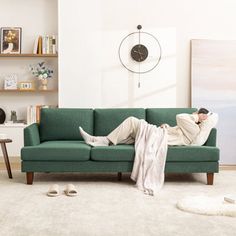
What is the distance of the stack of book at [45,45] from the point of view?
679 cm

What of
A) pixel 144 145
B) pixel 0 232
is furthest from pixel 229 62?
pixel 0 232

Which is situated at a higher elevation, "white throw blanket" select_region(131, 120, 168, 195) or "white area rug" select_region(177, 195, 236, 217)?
"white throw blanket" select_region(131, 120, 168, 195)

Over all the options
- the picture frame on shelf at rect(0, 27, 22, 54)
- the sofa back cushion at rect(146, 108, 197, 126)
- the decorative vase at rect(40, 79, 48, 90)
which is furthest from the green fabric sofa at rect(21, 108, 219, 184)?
the picture frame on shelf at rect(0, 27, 22, 54)

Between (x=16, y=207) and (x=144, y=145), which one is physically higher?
(x=144, y=145)

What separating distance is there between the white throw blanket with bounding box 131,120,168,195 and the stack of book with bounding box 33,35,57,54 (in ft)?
7.48

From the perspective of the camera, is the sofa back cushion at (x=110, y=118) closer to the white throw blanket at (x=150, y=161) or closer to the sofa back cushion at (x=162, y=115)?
the sofa back cushion at (x=162, y=115)

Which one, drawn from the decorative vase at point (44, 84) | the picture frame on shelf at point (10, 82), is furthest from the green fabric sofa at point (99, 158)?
the picture frame on shelf at point (10, 82)

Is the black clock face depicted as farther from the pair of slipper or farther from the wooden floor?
the pair of slipper

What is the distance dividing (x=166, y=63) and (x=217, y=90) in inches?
32.5

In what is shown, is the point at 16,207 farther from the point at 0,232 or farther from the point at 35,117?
the point at 35,117

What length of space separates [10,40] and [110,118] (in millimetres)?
2079

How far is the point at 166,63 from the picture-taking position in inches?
269

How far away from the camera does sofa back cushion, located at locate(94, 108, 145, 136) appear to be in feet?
19.3

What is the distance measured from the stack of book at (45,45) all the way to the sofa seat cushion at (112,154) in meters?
2.22
